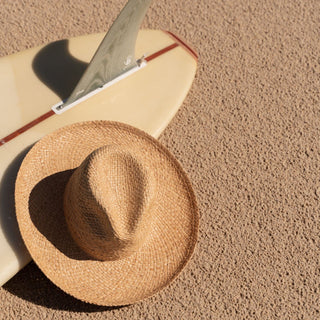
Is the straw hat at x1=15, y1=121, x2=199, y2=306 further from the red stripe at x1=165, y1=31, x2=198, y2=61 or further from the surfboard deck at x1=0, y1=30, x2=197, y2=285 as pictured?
the red stripe at x1=165, y1=31, x2=198, y2=61

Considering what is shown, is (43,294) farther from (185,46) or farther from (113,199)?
(185,46)

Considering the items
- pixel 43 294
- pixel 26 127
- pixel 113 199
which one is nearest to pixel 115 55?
pixel 26 127

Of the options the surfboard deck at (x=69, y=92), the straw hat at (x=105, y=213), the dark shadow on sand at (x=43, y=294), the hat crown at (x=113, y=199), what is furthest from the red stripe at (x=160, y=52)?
the dark shadow on sand at (x=43, y=294)

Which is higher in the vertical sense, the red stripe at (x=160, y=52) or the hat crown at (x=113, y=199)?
the hat crown at (x=113, y=199)

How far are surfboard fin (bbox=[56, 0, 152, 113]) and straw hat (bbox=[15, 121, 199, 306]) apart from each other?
245 mm

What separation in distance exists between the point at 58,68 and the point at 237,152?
95cm

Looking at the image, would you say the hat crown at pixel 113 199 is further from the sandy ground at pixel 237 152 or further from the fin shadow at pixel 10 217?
the sandy ground at pixel 237 152

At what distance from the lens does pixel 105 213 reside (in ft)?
5.03

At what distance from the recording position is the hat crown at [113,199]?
1.55 metres

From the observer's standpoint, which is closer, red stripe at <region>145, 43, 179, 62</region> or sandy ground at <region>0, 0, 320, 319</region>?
sandy ground at <region>0, 0, 320, 319</region>

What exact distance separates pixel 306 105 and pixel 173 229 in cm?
118

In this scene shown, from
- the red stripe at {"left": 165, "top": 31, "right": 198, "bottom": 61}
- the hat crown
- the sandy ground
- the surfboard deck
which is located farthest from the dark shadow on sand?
the red stripe at {"left": 165, "top": 31, "right": 198, "bottom": 61}

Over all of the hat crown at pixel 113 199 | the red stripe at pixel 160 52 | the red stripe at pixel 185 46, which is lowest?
the red stripe at pixel 185 46

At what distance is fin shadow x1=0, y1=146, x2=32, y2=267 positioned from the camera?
1754 millimetres
